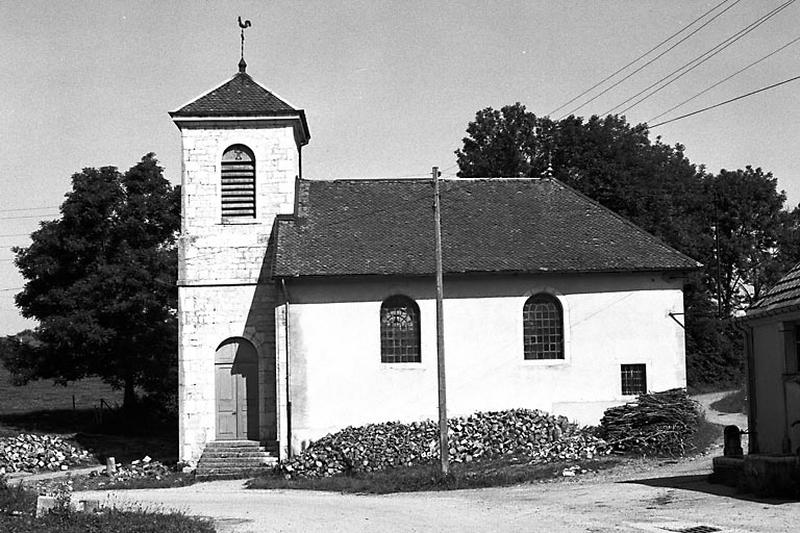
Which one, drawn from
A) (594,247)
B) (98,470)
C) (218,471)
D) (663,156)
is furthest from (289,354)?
(663,156)

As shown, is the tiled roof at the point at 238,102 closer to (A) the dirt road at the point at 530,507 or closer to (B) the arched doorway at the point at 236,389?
(B) the arched doorway at the point at 236,389

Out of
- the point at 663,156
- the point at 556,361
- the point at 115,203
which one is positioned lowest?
the point at 556,361

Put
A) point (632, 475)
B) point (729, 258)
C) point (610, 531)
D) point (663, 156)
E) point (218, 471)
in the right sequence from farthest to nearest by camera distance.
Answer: point (729, 258) → point (663, 156) → point (218, 471) → point (632, 475) → point (610, 531)

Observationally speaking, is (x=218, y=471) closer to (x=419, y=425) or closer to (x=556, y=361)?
(x=419, y=425)

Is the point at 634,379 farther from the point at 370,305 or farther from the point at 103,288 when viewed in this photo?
the point at 103,288

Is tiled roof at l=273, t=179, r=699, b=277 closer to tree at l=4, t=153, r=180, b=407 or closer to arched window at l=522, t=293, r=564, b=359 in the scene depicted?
arched window at l=522, t=293, r=564, b=359

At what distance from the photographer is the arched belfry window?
3162 cm

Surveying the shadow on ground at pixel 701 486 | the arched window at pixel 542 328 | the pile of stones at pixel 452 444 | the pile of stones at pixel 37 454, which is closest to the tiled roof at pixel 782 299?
the shadow on ground at pixel 701 486

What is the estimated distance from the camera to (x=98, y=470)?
31469 millimetres

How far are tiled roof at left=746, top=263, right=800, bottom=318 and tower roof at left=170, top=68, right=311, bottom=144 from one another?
16.5 m

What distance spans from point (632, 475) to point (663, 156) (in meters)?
35.4

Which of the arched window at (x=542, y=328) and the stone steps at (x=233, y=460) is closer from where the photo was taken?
the stone steps at (x=233, y=460)

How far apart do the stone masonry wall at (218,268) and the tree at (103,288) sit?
10.2 meters

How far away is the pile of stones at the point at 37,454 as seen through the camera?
109 ft
